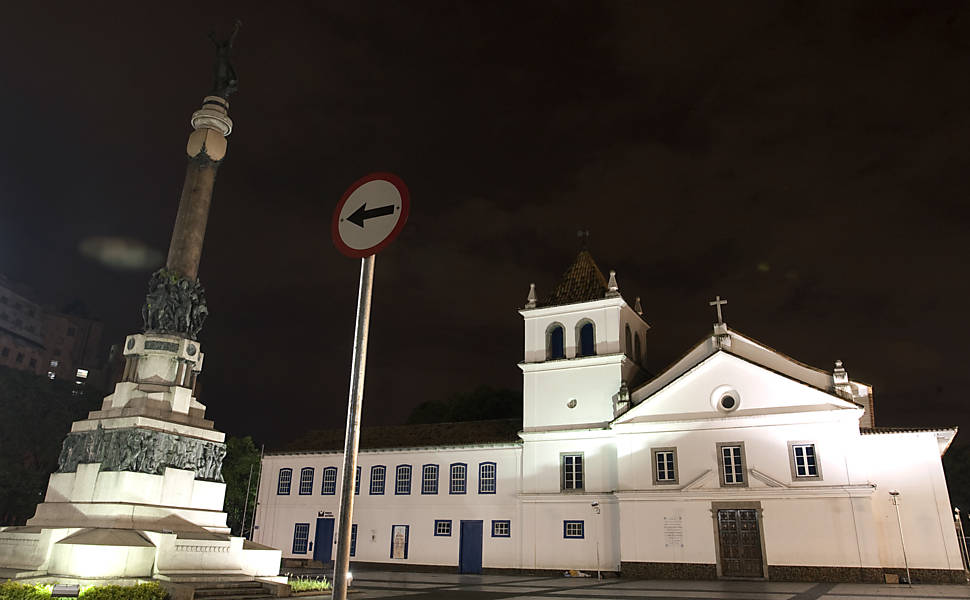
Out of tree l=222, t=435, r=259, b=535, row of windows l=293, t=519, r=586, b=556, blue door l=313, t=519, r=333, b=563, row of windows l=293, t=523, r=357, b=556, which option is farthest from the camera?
tree l=222, t=435, r=259, b=535

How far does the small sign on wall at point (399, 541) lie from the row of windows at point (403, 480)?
1803 millimetres

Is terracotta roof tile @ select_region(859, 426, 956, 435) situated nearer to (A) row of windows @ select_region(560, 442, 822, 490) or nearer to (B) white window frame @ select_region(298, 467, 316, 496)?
(A) row of windows @ select_region(560, 442, 822, 490)

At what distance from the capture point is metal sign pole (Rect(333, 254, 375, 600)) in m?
4.84

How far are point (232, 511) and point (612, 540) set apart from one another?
3246 cm

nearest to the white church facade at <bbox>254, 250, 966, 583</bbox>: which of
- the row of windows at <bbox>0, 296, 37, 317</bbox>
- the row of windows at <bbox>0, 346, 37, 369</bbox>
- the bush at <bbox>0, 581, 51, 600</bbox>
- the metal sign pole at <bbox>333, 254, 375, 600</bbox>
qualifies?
the bush at <bbox>0, 581, 51, 600</bbox>

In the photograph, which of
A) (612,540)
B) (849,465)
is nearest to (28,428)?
(612,540)

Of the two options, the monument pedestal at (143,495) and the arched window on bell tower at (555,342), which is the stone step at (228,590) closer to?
the monument pedestal at (143,495)

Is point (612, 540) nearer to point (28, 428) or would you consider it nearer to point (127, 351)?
point (127, 351)

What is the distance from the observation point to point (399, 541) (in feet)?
116

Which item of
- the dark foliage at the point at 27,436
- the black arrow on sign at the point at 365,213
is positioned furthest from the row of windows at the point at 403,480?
the black arrow on sign at the point at 365,213

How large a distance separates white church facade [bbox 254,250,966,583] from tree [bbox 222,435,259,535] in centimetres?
1180

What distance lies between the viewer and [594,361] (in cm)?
3341

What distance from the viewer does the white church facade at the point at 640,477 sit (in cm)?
2691

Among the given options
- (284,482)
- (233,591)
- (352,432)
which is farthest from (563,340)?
(352,432)
